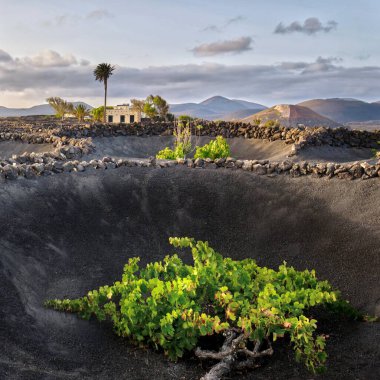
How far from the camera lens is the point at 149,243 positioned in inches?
606

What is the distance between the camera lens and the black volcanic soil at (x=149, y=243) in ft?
30.3

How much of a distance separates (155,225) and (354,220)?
620 centimetres

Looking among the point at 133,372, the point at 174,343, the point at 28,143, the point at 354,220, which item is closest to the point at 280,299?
the point at 174,343

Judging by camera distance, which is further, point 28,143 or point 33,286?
point 28,143

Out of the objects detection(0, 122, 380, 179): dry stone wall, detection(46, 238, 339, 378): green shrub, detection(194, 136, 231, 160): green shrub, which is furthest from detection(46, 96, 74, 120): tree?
detection(46, 238, 339, 378): green shrub

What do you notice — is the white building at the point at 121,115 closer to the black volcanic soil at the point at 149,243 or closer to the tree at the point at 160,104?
the tree at the point at 160,104

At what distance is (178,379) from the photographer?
29.2ft

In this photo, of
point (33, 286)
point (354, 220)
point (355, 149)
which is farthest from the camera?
point (355, 149)

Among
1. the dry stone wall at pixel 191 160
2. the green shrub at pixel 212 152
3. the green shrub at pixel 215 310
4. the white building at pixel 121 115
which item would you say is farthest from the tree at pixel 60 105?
the green shrub at pixel 215 310

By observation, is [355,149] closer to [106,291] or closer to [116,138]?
[116,138]

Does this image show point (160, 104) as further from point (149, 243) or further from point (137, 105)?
point (149, 243)

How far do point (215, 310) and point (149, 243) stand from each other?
5940 millimetres

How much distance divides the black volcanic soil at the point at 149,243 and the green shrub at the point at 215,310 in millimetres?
466

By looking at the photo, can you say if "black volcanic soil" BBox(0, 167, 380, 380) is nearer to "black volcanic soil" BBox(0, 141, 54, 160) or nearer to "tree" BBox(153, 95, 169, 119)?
"black volcanic soil" BBox(0, 141, 54, 160)
